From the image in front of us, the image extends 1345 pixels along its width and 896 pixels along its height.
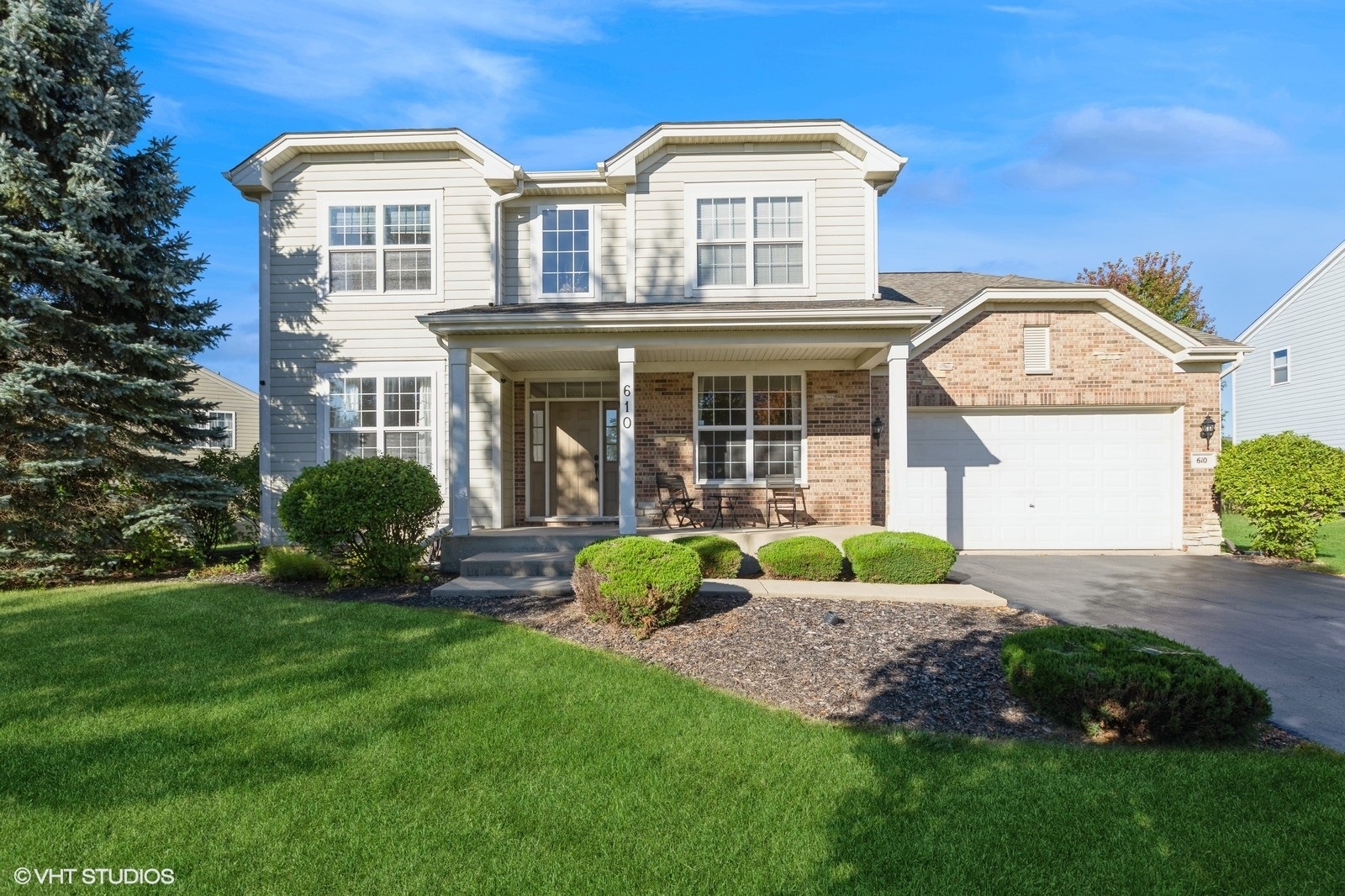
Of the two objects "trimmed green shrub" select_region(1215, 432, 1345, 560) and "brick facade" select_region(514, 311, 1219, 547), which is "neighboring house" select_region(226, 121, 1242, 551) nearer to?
"brick facade" select_region(514, 311, 1219, 547)

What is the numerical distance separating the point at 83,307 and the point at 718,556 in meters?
9.52

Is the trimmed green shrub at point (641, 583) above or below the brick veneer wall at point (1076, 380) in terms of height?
below

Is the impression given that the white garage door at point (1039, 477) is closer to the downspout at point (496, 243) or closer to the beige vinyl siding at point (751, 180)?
the beige vinyl siding at point (751, 180)

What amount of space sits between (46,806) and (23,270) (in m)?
8.86

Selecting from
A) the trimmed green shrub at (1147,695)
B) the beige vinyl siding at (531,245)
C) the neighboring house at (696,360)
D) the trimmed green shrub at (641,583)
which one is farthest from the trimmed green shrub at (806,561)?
the beige vinyl siding at (531,245)

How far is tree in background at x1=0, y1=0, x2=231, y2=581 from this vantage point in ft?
28.6

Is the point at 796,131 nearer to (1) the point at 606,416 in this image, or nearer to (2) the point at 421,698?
(1) the point at 606,416

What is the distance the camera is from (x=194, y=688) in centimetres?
468

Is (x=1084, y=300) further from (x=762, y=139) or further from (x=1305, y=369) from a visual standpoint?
(x=1305, y=369)

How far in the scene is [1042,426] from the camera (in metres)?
11.6

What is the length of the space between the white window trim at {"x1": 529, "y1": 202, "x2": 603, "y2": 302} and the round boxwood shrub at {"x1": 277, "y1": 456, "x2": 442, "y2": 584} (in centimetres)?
386

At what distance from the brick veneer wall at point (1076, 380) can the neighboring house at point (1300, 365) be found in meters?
7.97

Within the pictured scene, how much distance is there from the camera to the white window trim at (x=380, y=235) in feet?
36.3

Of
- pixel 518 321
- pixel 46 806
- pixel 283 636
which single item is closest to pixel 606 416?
pixel 518 321
